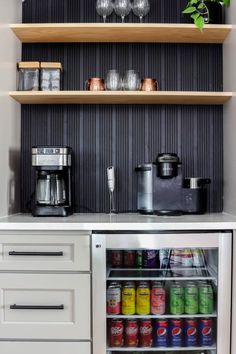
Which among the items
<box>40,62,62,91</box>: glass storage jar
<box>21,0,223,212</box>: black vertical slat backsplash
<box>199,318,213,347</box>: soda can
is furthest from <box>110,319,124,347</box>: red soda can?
<box>40,62,62,91</box>: glass storage jar

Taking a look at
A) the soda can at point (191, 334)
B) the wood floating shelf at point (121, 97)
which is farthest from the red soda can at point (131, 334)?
the wood floating shelf at point (121, 97)

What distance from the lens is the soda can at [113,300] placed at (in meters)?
1.95

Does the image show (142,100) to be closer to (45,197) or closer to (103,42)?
(103,42)

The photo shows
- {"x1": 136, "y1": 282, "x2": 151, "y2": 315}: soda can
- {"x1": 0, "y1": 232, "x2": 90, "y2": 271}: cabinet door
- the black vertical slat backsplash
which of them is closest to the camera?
{"x1": 0, "y1": 232, "x2": 90, "y2": 271}: cabinet door

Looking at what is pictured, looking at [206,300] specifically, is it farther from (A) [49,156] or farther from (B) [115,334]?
(A) [49,156]

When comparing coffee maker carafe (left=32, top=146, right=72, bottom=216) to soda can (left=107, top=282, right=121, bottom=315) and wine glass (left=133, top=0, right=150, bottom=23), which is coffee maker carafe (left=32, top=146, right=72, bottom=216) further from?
wine glass (left=133, top=0, right=150, bottom=23)

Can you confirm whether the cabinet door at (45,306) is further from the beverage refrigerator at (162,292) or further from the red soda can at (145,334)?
the red soda can at (145,334)

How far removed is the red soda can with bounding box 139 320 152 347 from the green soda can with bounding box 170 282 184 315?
13 centimetres

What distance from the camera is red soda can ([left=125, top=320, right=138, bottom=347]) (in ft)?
6.49

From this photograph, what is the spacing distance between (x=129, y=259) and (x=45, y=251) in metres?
0.40

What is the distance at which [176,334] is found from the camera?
198cm

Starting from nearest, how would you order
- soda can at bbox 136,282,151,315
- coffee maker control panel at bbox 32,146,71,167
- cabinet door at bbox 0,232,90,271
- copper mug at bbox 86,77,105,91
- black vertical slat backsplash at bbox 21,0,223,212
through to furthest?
cabinet door at bbox 0,232,90,271
soda can at bbox 136,282,151,315
coffee maker control panel at bbox 32,146,71,167
copper mug at bbox 86,77,105,91
black vertical slat backsplash at bbox 21,0,223,212

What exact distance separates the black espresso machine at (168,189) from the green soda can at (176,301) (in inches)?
15.8

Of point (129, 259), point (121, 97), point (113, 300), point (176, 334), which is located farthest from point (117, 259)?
point (121, 97)
